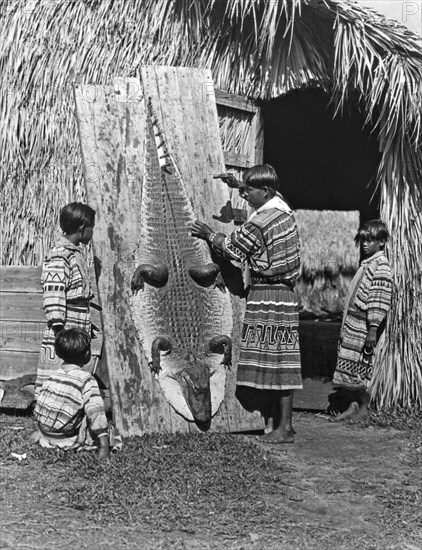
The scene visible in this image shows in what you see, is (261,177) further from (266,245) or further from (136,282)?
(136,282)

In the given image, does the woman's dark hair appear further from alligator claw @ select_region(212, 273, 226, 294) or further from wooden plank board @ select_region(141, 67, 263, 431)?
alligator claw @ select_region(212, 273, 226, 294)

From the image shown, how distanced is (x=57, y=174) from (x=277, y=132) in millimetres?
3152

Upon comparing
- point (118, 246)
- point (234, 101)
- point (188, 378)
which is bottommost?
point (188, 378)

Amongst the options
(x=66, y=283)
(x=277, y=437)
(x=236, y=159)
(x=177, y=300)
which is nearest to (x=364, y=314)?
(x=277, y=437)

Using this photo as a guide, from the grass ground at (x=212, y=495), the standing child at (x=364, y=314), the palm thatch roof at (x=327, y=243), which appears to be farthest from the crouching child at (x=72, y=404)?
the palm thatch roof at (x=327, y=243)

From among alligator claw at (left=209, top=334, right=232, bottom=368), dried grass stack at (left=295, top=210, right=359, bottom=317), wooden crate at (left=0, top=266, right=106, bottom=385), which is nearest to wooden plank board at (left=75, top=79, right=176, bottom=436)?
alligator claw at (left=209, top=334, right=232, bottom=368)

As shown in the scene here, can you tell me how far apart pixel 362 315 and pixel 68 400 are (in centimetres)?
240

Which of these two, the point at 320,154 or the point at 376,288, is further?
the point at 320,154

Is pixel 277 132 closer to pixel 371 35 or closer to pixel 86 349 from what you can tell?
pixel 371 35

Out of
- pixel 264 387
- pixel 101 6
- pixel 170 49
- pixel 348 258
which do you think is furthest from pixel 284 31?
pixel 348 258

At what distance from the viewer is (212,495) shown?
14.0ft

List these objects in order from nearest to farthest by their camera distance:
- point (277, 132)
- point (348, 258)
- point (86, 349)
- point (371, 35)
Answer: point (86, 349), point (371, 35), point (277, 132), point (348, 258)

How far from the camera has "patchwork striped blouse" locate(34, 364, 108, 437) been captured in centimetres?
482

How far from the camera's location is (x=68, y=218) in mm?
5062
